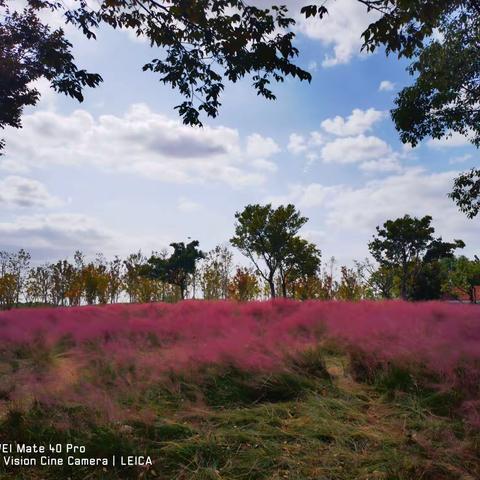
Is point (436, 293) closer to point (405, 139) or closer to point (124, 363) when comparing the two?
point (405, 139)

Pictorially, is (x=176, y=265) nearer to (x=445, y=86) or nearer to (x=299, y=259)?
(x=299, y=259)

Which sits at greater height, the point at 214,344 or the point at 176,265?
the point at 176,265

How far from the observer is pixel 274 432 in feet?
13.3

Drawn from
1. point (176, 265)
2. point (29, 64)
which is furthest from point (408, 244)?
point (29, 64)

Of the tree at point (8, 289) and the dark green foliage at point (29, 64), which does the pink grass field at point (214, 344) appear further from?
the tree at point (8, 289)

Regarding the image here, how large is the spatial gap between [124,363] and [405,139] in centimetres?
1074

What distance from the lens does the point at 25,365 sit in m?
6.50

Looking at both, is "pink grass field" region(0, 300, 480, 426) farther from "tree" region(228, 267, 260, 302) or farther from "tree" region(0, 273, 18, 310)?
"tree" region(0, 273, 18, 310)

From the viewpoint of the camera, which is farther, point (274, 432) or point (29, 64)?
point (29, 64)

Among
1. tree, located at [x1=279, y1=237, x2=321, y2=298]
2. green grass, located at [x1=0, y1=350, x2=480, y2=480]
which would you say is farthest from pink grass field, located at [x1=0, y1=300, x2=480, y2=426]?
tree, located at [x1=279, y1=237, x2=321, y2=298]

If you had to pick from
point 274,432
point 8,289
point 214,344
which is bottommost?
point 274,432

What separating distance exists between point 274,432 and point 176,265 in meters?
30.1

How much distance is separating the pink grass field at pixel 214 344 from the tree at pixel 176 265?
24.3m

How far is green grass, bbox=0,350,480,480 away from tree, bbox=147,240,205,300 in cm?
2871
